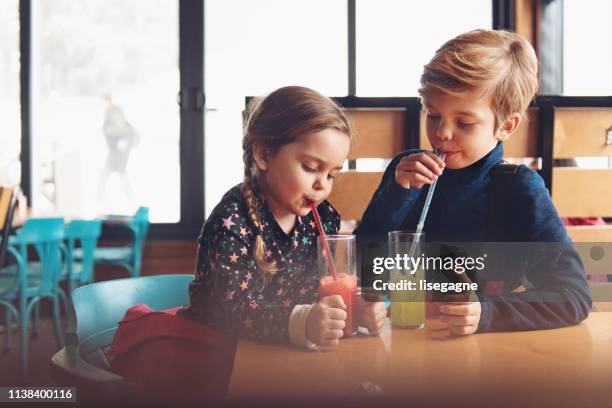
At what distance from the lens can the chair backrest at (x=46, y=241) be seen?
2137mm

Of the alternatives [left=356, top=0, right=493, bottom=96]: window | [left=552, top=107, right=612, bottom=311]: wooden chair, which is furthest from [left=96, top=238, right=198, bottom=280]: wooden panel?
[left=552, top=107, right=612, bottom=311]: wooden chair

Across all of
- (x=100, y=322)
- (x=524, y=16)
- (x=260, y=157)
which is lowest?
(x=100, y=322)

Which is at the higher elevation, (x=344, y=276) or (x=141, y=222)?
(x=344, y=276)

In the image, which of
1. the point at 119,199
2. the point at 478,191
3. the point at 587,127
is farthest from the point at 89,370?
the point at 119,199

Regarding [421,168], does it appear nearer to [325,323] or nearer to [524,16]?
[325,323]

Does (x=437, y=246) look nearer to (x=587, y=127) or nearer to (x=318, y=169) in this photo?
(x=318, y=169)

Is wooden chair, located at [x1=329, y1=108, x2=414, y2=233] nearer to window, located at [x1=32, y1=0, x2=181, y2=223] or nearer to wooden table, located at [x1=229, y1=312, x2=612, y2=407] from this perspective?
wooden table, located at [x1=229, y1=312, x2=612, y2=407]

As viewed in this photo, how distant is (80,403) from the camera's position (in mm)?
547

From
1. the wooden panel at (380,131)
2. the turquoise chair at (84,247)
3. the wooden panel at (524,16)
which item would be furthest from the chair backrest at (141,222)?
the wooden panel at (380,131)

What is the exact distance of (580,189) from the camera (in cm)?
105

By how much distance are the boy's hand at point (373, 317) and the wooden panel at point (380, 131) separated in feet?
1.76

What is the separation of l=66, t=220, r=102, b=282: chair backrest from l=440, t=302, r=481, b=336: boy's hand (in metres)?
2.05

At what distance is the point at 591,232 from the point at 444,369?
0.60 metres

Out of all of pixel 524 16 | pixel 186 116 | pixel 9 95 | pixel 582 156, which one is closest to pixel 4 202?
pixel 186 116
